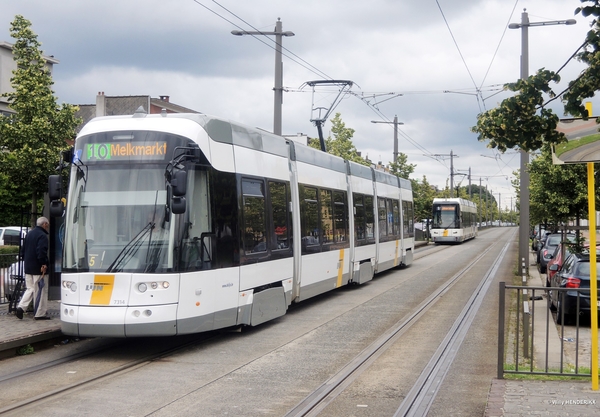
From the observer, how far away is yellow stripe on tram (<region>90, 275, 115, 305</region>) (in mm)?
9844

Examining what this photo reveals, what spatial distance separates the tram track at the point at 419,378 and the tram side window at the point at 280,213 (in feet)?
8.47

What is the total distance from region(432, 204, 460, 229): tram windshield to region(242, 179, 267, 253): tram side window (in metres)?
40.7

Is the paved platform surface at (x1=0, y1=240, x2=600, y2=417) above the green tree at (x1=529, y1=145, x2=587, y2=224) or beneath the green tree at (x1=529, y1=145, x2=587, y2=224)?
beneath

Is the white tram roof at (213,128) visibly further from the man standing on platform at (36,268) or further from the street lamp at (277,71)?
the street lamp at (277,71)

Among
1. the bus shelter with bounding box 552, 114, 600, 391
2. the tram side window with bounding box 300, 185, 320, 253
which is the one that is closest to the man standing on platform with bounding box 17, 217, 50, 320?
the tram side window with bounding box 300, 185, 320, 253

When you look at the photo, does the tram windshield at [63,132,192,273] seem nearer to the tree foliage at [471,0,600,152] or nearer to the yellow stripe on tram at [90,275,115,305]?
the yellow stripe on tram at [90,275,115,305]

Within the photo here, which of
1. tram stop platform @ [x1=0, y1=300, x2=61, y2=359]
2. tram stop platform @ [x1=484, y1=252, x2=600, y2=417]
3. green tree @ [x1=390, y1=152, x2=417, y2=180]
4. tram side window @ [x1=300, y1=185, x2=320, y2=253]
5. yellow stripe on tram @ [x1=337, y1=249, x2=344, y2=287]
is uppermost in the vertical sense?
green tree @ [x1=390, y1=152, x2=417, y2=180]

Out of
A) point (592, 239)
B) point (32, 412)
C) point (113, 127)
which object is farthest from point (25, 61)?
point (592, 239)

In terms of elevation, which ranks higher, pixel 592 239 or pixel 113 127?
pixel 113 127

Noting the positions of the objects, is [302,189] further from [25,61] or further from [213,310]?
[25,61]

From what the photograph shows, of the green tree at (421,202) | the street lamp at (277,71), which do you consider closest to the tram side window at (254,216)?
the street lamp at (277,71)

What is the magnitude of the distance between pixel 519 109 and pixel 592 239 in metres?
1.55

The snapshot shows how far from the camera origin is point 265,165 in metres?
13.1

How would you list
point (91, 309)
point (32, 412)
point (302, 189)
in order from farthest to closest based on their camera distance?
1. point (302, 189)
2. point (91, 309)
3. point (32, 412)
